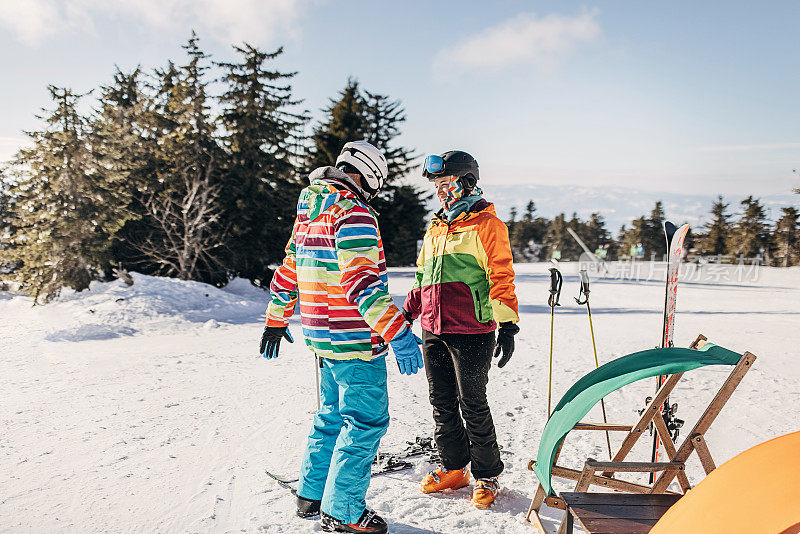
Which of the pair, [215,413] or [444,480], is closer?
[444,480]

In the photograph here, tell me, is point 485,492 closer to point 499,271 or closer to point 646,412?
point 646,412

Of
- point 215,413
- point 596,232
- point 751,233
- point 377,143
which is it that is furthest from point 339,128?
point 596,232

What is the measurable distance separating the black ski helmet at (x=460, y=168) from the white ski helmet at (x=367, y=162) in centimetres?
45

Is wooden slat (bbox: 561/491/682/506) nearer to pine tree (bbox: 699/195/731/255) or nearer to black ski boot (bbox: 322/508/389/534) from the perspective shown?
black ski boot (bbox: 322/508/389/534)

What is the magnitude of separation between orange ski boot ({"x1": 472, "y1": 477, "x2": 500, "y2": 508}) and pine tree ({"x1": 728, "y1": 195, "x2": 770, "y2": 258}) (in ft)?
133

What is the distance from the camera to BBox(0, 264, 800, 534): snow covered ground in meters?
3.18

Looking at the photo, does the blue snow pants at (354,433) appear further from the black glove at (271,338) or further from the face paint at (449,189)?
the face paint at (449,189)

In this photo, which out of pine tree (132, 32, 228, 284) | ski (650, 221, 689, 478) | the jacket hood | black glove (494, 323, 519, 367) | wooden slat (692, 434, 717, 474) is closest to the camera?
wooden slat (692, 434, 717, 474)

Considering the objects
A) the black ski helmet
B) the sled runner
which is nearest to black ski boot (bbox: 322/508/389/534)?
the sled runner

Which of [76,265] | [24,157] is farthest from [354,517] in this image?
[24,157]

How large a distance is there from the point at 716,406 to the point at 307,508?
93.2 inches

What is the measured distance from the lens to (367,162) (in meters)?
3.13

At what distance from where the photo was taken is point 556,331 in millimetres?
10008

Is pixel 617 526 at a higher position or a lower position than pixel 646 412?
lower
